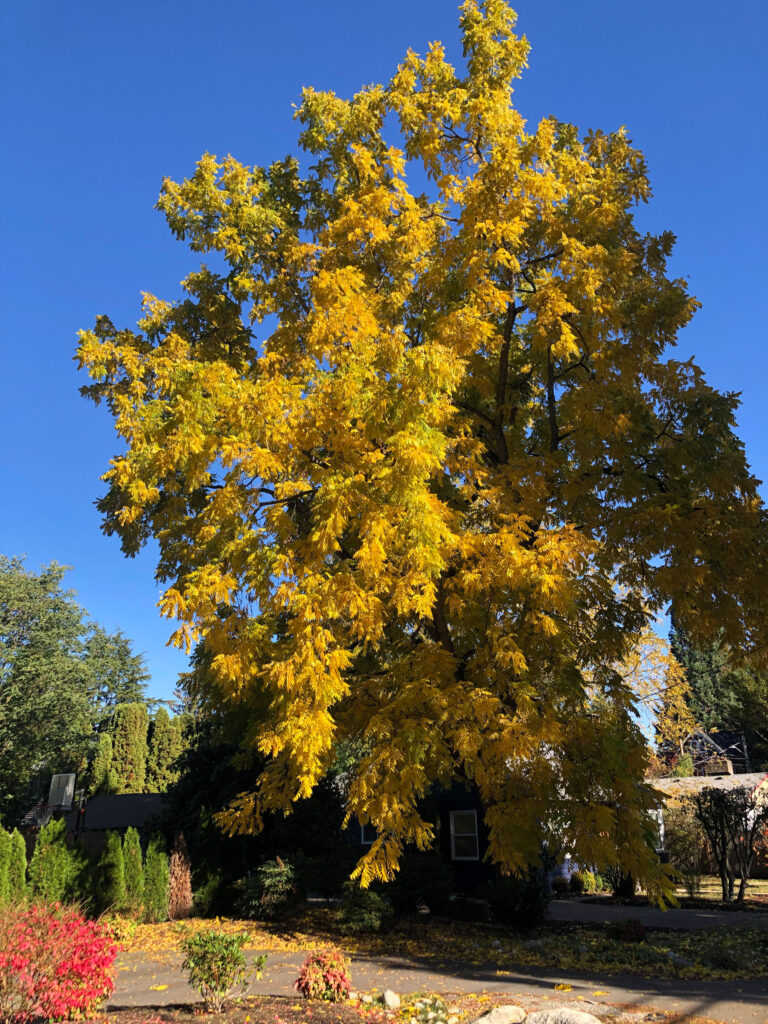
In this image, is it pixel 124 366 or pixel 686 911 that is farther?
pixel 686 911

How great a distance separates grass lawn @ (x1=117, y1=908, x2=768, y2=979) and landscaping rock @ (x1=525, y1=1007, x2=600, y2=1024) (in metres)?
3.00

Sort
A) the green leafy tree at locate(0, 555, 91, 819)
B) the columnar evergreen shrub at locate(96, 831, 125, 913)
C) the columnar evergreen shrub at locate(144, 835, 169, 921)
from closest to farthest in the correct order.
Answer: the columnar evergreen shrub at locate(96, 831, 125, 913) < the columnar evergreen shrub at locate(144, 835, 169, 921) < the green leafy tree at locate(0, 555, 91, 819)

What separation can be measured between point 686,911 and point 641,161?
621 inches

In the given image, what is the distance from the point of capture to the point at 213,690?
1239 centimetres

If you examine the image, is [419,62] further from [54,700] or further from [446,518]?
[54,700]

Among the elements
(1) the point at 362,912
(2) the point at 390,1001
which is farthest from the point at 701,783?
(2) the point at 390,1001

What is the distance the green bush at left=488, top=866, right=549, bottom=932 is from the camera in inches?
463

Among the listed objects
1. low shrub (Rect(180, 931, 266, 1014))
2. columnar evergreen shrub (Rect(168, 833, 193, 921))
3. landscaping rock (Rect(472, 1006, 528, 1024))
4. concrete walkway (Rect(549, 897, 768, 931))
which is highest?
low shrub (Rect(180, 931, 266, 1014))

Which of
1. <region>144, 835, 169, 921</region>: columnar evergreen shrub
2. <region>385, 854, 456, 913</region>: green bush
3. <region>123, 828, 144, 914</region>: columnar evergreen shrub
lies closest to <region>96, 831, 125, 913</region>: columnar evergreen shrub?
<region>123, 828, 144, 914</region>: columnar evergreen shrub

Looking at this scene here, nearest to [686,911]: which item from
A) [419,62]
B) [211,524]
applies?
[211,524]

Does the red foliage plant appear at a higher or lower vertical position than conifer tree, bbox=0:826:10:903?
higher

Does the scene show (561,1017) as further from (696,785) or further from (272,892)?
(696,785)

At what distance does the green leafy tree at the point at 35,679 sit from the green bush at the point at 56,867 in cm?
1862

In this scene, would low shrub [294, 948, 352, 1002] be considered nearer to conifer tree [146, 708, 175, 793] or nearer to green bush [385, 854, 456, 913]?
green bush [385, 854, 456, 913]
